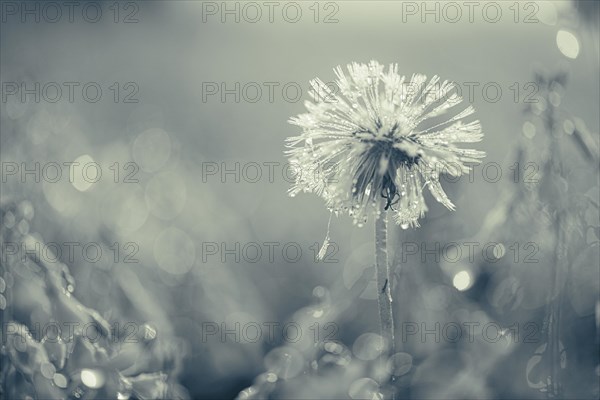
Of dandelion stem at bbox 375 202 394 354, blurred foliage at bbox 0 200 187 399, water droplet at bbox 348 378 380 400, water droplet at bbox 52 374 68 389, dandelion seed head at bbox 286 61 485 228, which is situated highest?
dandelion seed head at bbox 286 61 485 228

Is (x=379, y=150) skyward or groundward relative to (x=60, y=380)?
skyward

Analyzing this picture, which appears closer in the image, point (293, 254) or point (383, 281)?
point (383, 281)

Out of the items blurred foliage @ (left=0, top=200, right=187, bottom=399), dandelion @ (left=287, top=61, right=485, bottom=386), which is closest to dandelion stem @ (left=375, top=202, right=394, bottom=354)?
dandelion @ (left=287, top=61, right=485, bottom=386)

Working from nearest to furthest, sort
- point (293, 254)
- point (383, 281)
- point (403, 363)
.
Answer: point (383, 281) → point (403, 363) → point (293, 254)

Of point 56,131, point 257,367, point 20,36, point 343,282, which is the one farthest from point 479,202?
point 20,36

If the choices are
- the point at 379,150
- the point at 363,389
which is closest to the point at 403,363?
the point at 363,389

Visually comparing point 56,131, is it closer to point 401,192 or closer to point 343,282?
point 343,282

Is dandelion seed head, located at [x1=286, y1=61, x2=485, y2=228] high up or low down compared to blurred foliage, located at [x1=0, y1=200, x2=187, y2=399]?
up

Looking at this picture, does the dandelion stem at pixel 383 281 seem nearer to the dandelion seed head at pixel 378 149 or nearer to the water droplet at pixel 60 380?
the dandelion seed head at pixel 378 149

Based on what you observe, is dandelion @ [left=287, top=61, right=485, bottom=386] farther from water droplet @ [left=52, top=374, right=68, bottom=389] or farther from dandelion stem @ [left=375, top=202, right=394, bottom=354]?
water droplet @ [left=52, top=374, right=68, bottom=389]

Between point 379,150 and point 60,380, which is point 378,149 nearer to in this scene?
point 379,150
